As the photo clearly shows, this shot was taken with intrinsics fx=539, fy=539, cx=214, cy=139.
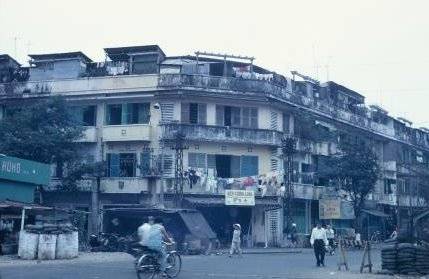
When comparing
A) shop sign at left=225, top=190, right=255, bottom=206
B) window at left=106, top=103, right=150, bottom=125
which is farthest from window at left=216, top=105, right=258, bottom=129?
shop sign at left=225, top=190, right=255, bottom=206

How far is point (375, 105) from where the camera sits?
52.4 meters

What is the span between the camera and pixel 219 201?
1384 inches

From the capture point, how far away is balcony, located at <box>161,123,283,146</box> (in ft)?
116

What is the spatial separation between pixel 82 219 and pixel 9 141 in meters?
6.69

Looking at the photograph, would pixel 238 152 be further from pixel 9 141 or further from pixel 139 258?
pixel 139 258

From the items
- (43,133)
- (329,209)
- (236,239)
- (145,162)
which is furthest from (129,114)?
(329,209)

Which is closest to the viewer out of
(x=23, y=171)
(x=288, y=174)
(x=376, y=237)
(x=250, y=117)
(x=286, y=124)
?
(x=23, y=171)

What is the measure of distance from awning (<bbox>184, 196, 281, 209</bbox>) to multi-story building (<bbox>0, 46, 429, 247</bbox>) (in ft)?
0.24

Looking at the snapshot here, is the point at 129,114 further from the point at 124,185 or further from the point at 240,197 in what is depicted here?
the point at 240,197

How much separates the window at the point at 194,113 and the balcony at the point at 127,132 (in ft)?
8.51

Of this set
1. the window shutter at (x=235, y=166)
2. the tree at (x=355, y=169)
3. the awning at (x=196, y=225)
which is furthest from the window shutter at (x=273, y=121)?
the awning at (x=196, y=225)

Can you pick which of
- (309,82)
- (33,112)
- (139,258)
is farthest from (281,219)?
(139,258)

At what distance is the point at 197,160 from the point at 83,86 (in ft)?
31.3

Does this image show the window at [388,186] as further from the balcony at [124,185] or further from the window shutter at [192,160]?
the balcony at [124,185]
